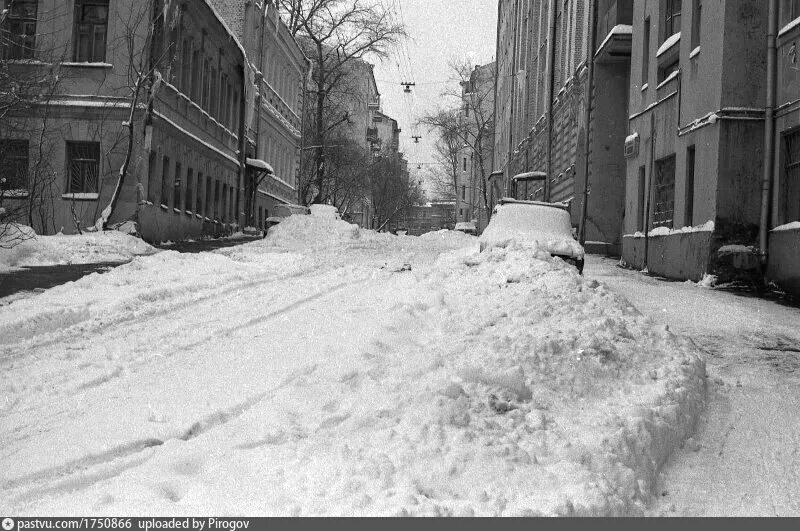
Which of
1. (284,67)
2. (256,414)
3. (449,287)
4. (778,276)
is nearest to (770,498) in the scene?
(256,414)

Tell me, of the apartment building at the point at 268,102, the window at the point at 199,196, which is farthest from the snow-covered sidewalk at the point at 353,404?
the apartment building at the point at 268,102

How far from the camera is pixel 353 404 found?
497 cm

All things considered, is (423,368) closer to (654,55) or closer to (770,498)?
(770,498)

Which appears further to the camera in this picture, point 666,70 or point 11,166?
point 666,70

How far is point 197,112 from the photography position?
29172 mm

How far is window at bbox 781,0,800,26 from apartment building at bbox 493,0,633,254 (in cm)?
987

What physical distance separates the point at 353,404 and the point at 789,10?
12.7 metres

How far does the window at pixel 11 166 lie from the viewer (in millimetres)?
13606

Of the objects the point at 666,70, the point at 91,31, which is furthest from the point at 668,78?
the point at 91,31

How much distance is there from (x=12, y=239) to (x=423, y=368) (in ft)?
36.1

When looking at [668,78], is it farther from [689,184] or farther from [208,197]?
[208,197]

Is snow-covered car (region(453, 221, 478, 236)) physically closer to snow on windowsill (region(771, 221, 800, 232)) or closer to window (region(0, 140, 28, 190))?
snow on windowsill (region(771, 221, 800, 232))

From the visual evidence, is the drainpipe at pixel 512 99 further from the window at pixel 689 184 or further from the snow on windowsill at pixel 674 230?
the window at pixel 689 184

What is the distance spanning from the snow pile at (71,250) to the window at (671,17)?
13.1 meters
